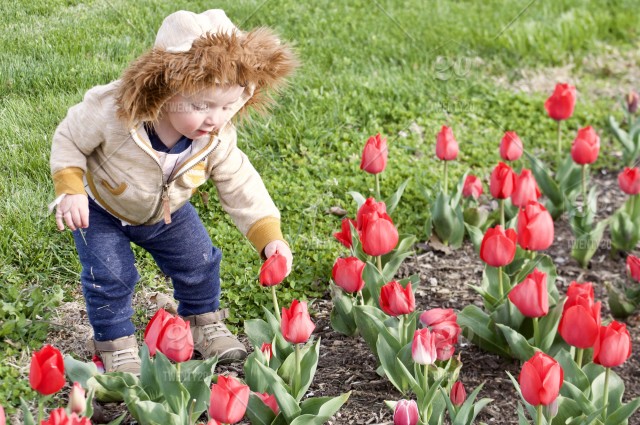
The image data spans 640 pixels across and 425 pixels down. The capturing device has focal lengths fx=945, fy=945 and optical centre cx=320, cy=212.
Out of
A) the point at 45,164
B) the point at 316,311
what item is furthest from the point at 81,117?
the point at 316,311

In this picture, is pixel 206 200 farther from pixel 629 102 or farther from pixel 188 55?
pixel 629 102

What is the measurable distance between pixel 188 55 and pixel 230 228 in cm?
119

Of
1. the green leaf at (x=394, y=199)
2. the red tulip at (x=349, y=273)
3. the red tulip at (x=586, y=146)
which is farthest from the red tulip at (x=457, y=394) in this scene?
the red tulip at (x=586, y=146)

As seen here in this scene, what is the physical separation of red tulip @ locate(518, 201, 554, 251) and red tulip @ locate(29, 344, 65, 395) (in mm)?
1576

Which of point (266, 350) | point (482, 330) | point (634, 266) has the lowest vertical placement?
point (482, 330)

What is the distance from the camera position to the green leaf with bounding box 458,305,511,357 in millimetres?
3305

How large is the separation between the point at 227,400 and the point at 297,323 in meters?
0.36

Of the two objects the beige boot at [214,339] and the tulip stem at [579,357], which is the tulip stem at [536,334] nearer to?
the tulip stem at [579,357]

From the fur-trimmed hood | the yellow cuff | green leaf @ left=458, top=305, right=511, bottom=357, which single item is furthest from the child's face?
green leaf @ left=458, top=305, right=511, bottom=357

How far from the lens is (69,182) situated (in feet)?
8.86

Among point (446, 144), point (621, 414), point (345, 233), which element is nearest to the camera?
point (621, 414)

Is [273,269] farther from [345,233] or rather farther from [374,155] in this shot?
[374,155]

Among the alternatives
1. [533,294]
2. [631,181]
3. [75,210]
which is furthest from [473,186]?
[75,210]

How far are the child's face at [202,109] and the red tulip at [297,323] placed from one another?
571 millimetres
